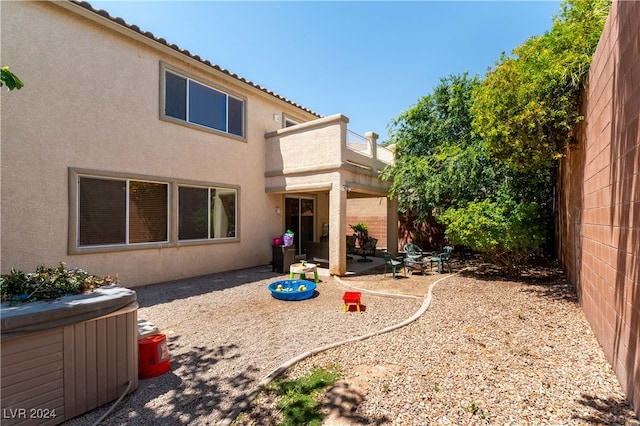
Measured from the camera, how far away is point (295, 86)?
44.6 ft

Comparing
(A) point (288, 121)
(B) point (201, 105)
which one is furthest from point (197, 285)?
(A) point (288, 121)

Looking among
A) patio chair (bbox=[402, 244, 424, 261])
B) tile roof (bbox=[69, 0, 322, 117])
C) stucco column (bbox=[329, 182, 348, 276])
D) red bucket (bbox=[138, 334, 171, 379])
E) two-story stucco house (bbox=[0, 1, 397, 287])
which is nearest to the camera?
red bucket (bbox=[138, 334, 171, 379])

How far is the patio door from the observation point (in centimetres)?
1309

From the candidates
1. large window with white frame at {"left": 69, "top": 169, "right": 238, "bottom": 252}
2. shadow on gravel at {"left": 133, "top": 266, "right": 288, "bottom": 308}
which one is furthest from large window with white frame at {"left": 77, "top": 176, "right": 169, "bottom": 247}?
shadow on gravel at {"left": 133, "top": 266, "right": 288, "bottom": 308}

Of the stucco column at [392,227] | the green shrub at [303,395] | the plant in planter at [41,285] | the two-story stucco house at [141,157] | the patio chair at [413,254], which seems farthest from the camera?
the stucco column at [392,227]

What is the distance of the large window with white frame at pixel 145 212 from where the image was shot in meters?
7.32

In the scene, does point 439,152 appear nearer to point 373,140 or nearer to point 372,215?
point 373,140

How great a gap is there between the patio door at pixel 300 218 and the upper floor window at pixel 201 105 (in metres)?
3.83

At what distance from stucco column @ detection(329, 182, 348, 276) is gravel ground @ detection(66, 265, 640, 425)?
240 cm

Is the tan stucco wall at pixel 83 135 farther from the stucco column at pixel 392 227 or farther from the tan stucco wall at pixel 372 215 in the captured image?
the tan stucco wall at pixel 372 215

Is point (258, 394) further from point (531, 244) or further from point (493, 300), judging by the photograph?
point (531, 244)

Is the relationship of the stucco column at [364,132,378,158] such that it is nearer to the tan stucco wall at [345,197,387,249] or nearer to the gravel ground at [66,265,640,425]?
the tan stucco wall at [345,197,387,249]

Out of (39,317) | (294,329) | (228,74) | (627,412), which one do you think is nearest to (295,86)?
(228,74)

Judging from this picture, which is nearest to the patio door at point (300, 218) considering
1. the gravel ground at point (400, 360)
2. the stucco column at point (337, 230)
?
Result: the stucco column at point (337, 230)
